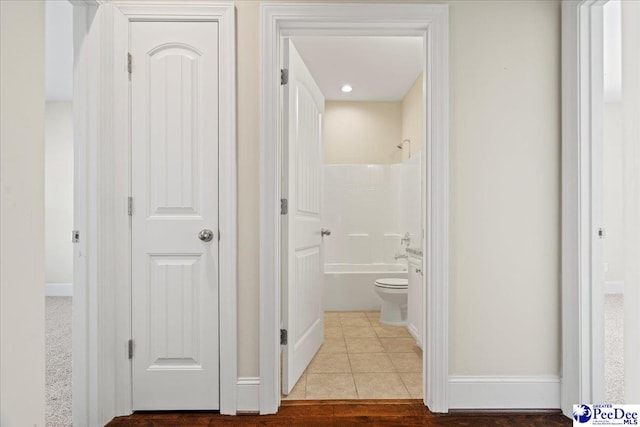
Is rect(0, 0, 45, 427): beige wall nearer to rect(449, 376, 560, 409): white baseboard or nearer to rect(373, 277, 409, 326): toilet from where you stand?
rect(449, 376, 560, 409): white baseboard

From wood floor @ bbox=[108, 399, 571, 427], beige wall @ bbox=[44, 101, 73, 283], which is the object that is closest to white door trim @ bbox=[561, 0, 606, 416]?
wood floor @ bbox=[108, 399, 571, 427]

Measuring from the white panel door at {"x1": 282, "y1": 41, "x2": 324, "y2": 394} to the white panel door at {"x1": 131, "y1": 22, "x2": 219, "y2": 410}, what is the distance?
0.41 metres

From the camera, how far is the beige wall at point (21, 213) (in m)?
0.99

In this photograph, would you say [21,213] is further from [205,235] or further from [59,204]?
[59,204]

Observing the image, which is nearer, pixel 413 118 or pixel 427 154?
pixel 427 154

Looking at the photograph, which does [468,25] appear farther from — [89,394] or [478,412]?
[89,394]

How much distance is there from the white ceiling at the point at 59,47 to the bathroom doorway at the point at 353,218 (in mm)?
1755

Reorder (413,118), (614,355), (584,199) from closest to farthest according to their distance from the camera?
(584,199)
(614,355)
(413,118)

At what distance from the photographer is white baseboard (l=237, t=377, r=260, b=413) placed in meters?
2.10

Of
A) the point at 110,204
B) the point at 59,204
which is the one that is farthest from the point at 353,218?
the point at 59,204

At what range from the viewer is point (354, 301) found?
444cm

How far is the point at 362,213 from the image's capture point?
16.5ft

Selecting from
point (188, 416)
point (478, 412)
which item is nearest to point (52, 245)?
point (188, 416)

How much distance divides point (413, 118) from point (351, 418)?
341cm
